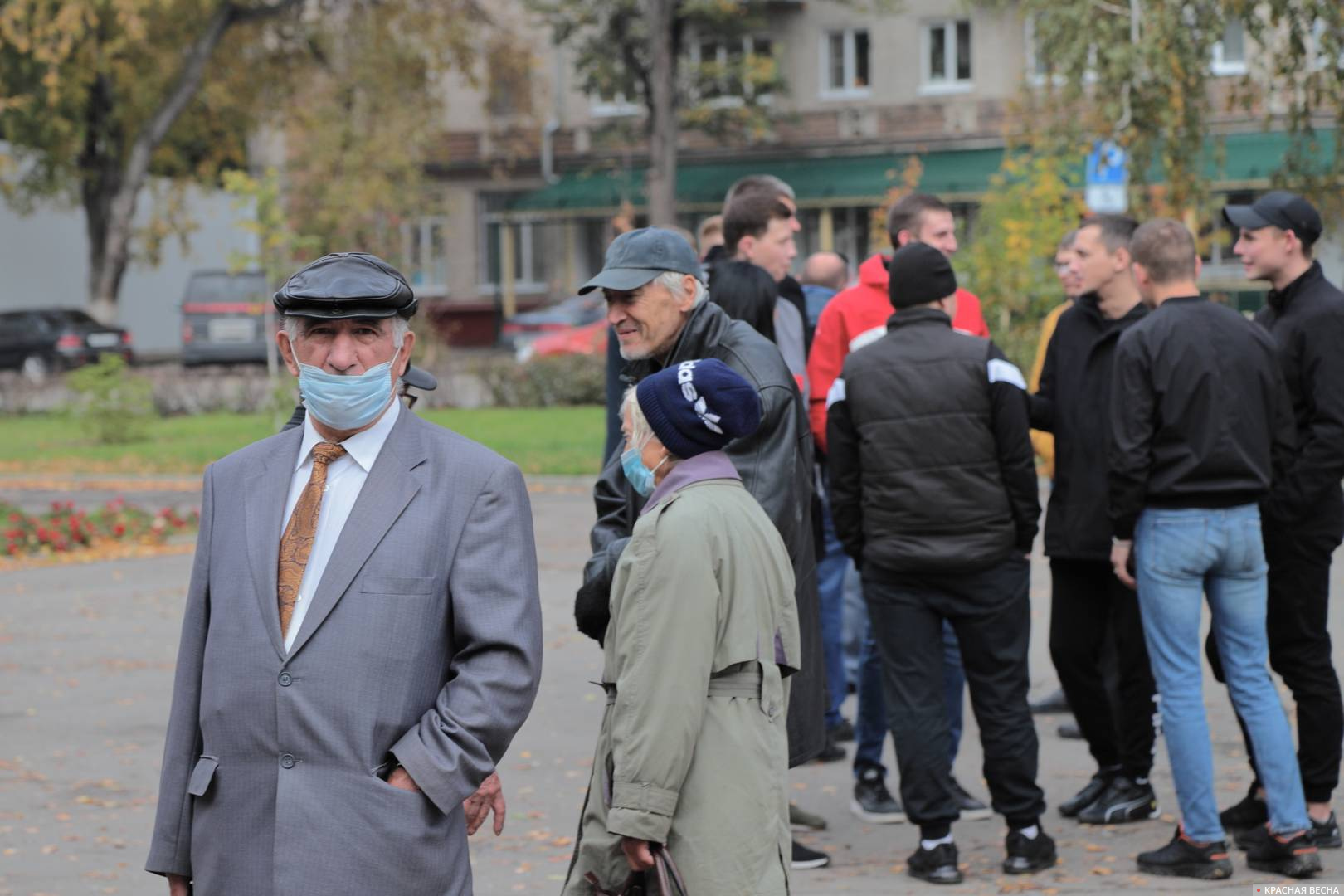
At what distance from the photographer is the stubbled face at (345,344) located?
11.6ft

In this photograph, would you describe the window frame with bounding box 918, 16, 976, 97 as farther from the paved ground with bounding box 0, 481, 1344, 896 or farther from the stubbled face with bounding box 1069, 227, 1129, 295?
the stubbled face with bounding box 1069, 227, 1129, 295

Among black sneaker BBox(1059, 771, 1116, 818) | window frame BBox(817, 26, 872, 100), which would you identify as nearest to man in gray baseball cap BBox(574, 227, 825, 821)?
black sneaker BBox(1059, 771, 1116, 818)

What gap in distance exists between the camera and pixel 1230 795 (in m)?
6.88

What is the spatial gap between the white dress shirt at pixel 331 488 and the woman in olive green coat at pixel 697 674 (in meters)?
0.68

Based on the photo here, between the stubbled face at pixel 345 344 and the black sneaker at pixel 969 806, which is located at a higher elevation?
the stubbled face at pixel 345 344

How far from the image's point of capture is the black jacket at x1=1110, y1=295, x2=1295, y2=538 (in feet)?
19.0

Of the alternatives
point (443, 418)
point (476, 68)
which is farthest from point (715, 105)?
point (443, 418)

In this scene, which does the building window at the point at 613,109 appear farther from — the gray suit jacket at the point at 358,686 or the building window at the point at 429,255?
the gray suit jacket at the point at 358,686

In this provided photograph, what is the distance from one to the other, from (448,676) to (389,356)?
2.10ft

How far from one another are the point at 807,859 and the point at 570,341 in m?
28.3

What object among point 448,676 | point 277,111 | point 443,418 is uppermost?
point 277,111

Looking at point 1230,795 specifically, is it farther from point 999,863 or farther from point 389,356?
point 389,356

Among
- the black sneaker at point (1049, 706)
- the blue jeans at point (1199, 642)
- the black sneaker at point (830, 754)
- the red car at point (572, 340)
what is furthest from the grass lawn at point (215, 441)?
the blue jeans at point (1199, 642)

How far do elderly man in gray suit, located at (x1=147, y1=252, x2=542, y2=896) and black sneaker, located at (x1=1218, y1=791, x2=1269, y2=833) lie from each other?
12.1 feet
